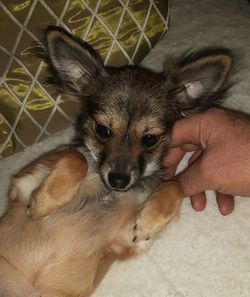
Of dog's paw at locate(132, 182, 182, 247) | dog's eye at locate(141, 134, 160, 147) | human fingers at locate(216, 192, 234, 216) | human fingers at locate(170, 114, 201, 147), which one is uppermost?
dog's eye at locate(141, 134, 160, 147)

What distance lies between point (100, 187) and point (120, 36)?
110 centimetres

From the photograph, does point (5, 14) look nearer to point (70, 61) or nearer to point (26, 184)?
point (70, 61)

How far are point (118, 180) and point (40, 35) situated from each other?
107 cm

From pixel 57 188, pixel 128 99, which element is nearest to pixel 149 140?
pixel 128 99

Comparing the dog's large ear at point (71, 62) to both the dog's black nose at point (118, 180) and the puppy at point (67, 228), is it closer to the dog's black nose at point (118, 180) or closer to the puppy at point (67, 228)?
the puppy at point (67, 228)

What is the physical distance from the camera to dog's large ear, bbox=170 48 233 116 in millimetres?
2902

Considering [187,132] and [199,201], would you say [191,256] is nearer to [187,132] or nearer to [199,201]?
[199,201]

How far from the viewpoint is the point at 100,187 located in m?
3.03

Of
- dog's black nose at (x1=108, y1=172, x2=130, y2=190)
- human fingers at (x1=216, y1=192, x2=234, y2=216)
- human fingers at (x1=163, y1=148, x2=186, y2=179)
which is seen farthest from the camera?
human fingers at (x1=163, y1=148, x2=186, y2=179)

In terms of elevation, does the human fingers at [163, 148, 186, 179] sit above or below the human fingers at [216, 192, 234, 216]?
above

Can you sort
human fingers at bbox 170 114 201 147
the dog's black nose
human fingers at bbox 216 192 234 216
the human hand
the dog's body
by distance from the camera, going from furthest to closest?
human fingers at bbox 216 192 234 216, human fingers at bbox 170 114 201 147, the dog's black nose, the dog's body, the human hand

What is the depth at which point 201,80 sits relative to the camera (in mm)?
3049

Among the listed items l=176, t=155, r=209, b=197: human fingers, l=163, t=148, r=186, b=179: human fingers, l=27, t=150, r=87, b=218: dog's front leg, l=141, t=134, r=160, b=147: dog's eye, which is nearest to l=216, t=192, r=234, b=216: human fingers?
l=176, t=155, r=209, b=197: human fingers

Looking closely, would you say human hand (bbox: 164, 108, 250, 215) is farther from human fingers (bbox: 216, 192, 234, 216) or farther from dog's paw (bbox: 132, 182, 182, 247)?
dog's paw (bbox: 132, 182, 182, 247)
